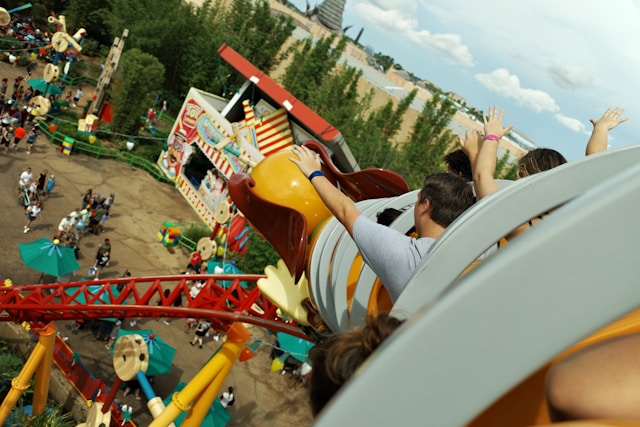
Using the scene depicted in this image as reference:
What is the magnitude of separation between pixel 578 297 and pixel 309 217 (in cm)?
267

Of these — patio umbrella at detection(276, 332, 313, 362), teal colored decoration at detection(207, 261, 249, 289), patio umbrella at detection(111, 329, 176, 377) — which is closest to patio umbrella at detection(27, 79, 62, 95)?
teal colored decoration at detection(207, 261, 249, 289)

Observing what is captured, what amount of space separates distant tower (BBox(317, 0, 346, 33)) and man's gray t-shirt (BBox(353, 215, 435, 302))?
9140 centimetres

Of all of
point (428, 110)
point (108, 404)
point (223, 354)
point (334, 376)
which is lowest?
point (108, 404)

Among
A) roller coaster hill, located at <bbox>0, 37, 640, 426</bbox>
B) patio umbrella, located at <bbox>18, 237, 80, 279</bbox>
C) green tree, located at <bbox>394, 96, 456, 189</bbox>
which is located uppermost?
roller coaster hill, located at <bbox>0, 37, 640, 426</bbox>

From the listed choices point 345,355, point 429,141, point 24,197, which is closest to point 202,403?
point 345,355

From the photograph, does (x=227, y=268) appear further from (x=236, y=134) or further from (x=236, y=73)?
(x=236, y=73)

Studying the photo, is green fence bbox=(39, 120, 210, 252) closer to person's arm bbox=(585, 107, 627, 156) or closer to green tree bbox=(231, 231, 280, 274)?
green tree bbox=(231, 231, 280, 274)

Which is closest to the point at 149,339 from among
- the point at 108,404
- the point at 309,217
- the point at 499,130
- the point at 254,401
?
the point at 108,404

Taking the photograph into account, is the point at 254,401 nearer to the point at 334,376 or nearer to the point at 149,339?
the point at 149,339

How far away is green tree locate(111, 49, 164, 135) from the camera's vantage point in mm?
18266

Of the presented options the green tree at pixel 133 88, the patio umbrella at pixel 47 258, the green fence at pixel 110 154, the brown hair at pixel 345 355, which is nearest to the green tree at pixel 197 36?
the green tree at pixel 133 88

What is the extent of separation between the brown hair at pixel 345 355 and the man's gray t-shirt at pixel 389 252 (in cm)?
55

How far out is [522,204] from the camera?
1036mm

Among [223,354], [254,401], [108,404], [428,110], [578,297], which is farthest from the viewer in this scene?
[428,110]
